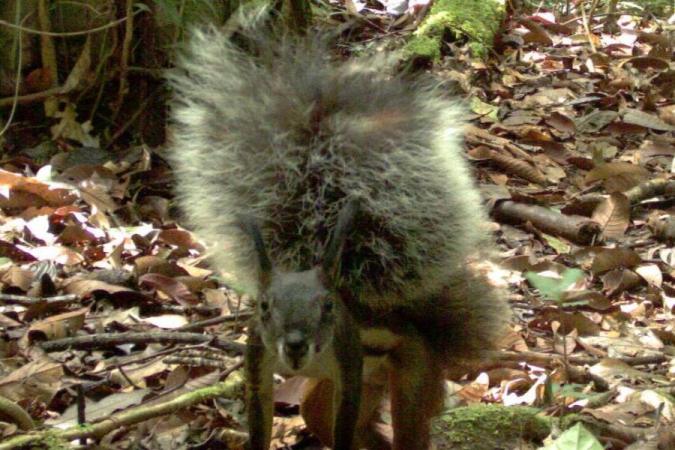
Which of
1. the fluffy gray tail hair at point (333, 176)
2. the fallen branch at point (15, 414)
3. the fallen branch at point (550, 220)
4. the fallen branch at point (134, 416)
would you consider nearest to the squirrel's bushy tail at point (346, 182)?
the fluffy gray tail hair at point (333, 176)

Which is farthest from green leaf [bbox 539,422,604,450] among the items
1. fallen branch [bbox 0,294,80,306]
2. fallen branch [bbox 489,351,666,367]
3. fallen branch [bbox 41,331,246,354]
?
fallen branch [bbox 0,294,80,306]

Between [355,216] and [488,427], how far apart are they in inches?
30.7

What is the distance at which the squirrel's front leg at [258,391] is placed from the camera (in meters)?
2.83

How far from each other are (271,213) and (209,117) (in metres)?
0.41

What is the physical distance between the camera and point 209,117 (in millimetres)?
3160

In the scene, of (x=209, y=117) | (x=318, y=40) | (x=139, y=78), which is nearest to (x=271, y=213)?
(x=209, y=117)

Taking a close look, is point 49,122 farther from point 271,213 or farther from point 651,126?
point 651,126

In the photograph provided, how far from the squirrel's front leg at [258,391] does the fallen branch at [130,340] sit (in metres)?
0.59

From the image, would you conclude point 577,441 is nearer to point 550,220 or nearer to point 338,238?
point 338,238

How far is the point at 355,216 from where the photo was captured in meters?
2.81

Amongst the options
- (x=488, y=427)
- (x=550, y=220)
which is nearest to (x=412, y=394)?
(x=488, y=427)

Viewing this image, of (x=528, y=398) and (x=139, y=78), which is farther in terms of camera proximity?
(x=139, y=78)

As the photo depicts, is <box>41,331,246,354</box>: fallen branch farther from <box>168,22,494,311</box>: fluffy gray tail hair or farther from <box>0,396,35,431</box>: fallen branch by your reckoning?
<box>0,396,35,431</box>: fallen branch

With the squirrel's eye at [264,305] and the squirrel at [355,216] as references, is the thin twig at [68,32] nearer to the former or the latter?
the squirrel at [355,216]
